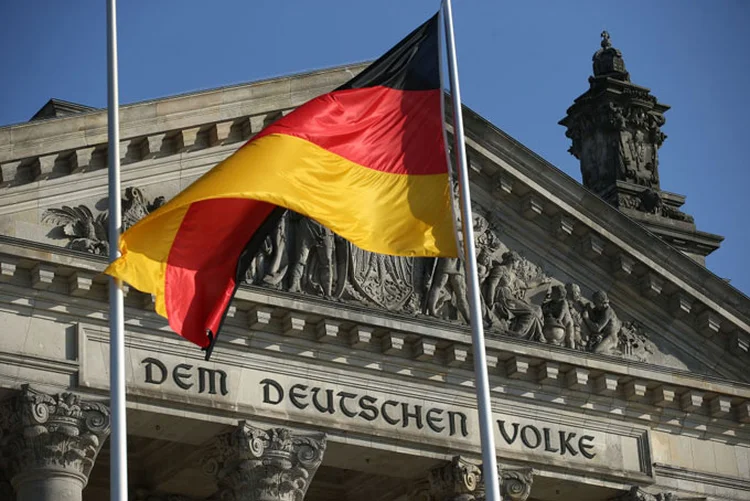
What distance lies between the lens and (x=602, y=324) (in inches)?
1510

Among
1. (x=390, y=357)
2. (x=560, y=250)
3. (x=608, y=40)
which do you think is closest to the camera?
(x=390, y=357)

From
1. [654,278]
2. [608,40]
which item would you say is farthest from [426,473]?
[608,40]

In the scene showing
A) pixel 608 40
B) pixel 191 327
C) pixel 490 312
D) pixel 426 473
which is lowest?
pixel 191 327

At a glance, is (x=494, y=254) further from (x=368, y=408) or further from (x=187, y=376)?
(x=187, y=376)

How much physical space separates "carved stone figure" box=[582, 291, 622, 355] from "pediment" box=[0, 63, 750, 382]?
0.08 feet

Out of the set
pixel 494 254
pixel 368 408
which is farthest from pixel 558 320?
pixel 368 408

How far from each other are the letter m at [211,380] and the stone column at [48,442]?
196cm

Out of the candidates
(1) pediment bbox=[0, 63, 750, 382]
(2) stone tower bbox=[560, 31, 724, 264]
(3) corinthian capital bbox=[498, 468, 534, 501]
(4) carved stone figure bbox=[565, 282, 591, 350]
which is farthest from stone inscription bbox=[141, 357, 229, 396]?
(2) stone tower bbox=[560, 31, 724, 264]

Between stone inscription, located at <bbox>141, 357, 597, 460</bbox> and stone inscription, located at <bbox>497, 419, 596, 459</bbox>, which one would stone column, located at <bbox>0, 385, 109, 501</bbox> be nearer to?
stone inscription, located at <bbox>141, 357, 597, 460</bbox>

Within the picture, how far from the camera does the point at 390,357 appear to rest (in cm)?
3531

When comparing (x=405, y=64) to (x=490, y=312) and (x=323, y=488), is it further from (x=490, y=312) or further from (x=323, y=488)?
(x=323, y=488)

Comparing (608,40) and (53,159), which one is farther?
(608,40)

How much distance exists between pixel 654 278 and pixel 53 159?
38.7 feet

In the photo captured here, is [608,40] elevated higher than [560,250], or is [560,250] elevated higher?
[608,40]
